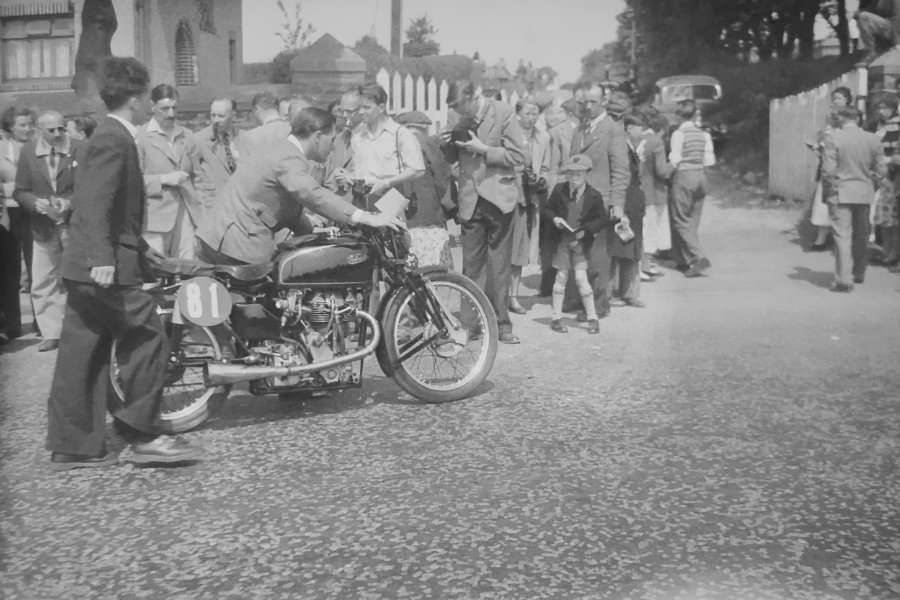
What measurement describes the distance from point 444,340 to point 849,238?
18.8 ft

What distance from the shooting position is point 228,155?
901 centimetres

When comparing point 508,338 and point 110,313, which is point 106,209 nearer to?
point 110,313

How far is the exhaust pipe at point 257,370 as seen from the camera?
18.7 ft

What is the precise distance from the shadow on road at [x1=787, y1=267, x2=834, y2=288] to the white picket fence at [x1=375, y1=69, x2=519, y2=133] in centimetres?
455

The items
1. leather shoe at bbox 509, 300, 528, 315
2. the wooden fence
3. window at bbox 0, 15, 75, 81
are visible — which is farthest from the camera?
the wooden fence

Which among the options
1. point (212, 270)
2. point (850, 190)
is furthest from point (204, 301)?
point (850, 190)

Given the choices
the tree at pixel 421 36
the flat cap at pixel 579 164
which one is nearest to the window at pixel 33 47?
the tree at pixel 421 36

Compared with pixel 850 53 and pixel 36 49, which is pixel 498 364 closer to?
pixel 36 49

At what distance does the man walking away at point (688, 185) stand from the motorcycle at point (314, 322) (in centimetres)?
596

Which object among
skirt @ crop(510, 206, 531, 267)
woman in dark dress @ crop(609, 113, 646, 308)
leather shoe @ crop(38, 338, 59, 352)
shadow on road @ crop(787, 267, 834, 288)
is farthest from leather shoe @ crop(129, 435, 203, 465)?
shadow on road @ crop(787, 267, 834, 288)

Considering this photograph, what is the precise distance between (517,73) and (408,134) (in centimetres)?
1753

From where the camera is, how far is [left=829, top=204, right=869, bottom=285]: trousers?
10484mm

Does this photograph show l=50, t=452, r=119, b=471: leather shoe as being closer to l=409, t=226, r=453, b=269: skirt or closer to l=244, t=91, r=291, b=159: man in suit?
l=244, t=91, r=291, b=159: man in suit

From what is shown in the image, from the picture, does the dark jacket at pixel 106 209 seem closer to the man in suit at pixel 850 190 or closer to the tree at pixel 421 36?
the tree at pixel 421 36
